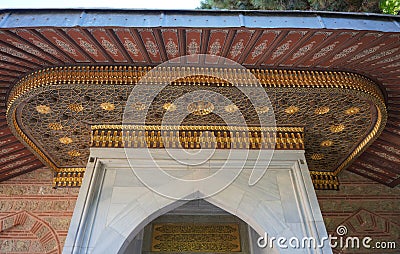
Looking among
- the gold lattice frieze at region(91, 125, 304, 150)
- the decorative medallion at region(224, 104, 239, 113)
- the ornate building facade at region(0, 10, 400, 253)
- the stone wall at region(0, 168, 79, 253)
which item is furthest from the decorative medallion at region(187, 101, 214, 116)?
the stone wall at region(0, 168, 79, 253)

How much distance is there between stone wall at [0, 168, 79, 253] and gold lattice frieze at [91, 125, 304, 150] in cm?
126

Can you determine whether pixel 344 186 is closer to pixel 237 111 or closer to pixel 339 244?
pixel 339 244

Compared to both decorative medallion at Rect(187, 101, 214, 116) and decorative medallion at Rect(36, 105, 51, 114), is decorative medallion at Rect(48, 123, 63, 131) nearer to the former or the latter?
decorative medallion at Rect(36, 105, 51, 114)

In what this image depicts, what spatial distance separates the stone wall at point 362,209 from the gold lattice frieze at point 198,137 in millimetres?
1277

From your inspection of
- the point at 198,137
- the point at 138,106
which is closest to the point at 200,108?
the point at 198,137

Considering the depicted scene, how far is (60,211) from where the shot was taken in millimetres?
4332

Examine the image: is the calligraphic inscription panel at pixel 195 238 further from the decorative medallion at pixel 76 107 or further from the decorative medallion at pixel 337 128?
the decorative medallion at pixel 76 107

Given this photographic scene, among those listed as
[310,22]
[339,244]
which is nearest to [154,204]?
[310,22]

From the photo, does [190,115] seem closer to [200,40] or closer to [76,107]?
[200,40]

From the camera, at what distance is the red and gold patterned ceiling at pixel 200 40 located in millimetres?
2516

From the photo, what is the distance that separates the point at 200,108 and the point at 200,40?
3.05 feet

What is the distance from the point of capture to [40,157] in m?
4.16

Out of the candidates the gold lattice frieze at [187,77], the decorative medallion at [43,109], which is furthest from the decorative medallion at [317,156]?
the decorative medallion at [43,109]

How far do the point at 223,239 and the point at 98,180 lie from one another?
7.28 feet
